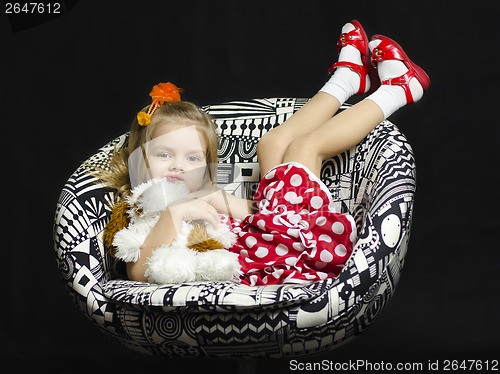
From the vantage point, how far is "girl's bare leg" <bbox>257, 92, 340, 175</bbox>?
84.0 inches

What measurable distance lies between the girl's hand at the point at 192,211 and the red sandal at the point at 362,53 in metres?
0.69

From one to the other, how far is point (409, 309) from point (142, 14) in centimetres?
138

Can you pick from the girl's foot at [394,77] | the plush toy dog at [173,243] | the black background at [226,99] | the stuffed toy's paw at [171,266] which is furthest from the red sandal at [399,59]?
the stuffed toy's paw at [171,266]

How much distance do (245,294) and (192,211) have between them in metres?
0.35

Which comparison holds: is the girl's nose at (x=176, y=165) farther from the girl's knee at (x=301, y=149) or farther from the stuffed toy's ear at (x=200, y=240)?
the girl's knee at (x=301, y=149)

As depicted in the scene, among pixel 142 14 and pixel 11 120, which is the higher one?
pixel 142 14

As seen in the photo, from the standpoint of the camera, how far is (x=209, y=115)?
7.50 ft

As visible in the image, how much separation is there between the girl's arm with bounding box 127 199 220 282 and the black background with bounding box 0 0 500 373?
710mm

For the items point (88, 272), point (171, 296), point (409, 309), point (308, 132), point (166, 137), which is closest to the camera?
point (171, 296)

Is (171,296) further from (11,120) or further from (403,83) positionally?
(11,120)

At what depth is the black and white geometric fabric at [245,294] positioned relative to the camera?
64.7 inches

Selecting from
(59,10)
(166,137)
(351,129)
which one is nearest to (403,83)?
(351,129)

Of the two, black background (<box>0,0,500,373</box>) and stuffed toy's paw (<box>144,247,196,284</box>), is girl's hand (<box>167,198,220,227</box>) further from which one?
black background (<box>0,0,500,373</box>)

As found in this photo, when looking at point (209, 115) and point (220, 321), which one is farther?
point (209, 115)
